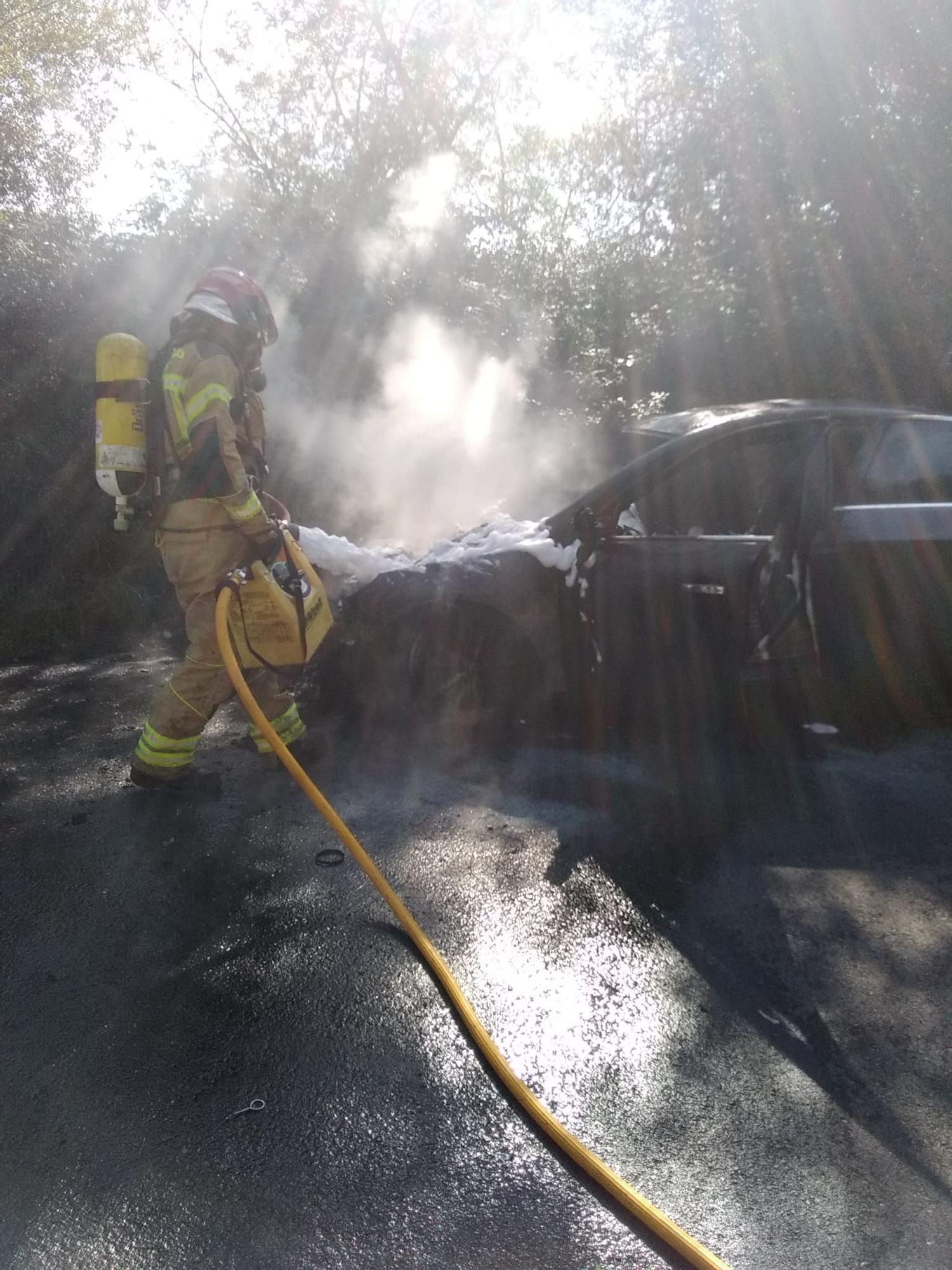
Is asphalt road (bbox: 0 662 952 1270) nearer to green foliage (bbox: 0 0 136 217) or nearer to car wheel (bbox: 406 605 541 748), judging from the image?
car wheel (bbox: 406 605 541 748)

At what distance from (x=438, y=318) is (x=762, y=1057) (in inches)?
358

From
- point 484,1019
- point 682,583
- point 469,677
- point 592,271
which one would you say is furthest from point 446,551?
point 592,271

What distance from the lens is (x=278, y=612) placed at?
4129 mm

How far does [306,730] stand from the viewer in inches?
200

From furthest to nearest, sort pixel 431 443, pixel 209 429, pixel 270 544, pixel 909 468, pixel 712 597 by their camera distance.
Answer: pixel 431 443 < pixel 909 468 < pixel 712 597 < pixel 270 544 < pixel 209 429

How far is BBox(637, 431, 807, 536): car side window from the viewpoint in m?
4.91

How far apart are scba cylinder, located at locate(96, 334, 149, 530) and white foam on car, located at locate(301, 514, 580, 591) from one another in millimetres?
1194

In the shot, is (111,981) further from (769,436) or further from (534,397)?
(534,397)

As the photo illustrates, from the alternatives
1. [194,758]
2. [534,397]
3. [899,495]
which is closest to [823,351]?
[534,397]

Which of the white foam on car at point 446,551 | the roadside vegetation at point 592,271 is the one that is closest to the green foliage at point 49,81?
the roadside vegetation at point 592,271

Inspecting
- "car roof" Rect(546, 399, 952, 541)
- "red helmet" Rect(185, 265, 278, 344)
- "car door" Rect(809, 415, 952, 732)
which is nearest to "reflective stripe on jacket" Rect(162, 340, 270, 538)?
"red helmet" Rect(185, 265, 278, 344)

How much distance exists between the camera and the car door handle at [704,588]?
473 cm

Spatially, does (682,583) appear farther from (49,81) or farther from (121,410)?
(49,81)

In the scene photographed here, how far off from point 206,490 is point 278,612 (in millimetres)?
558
